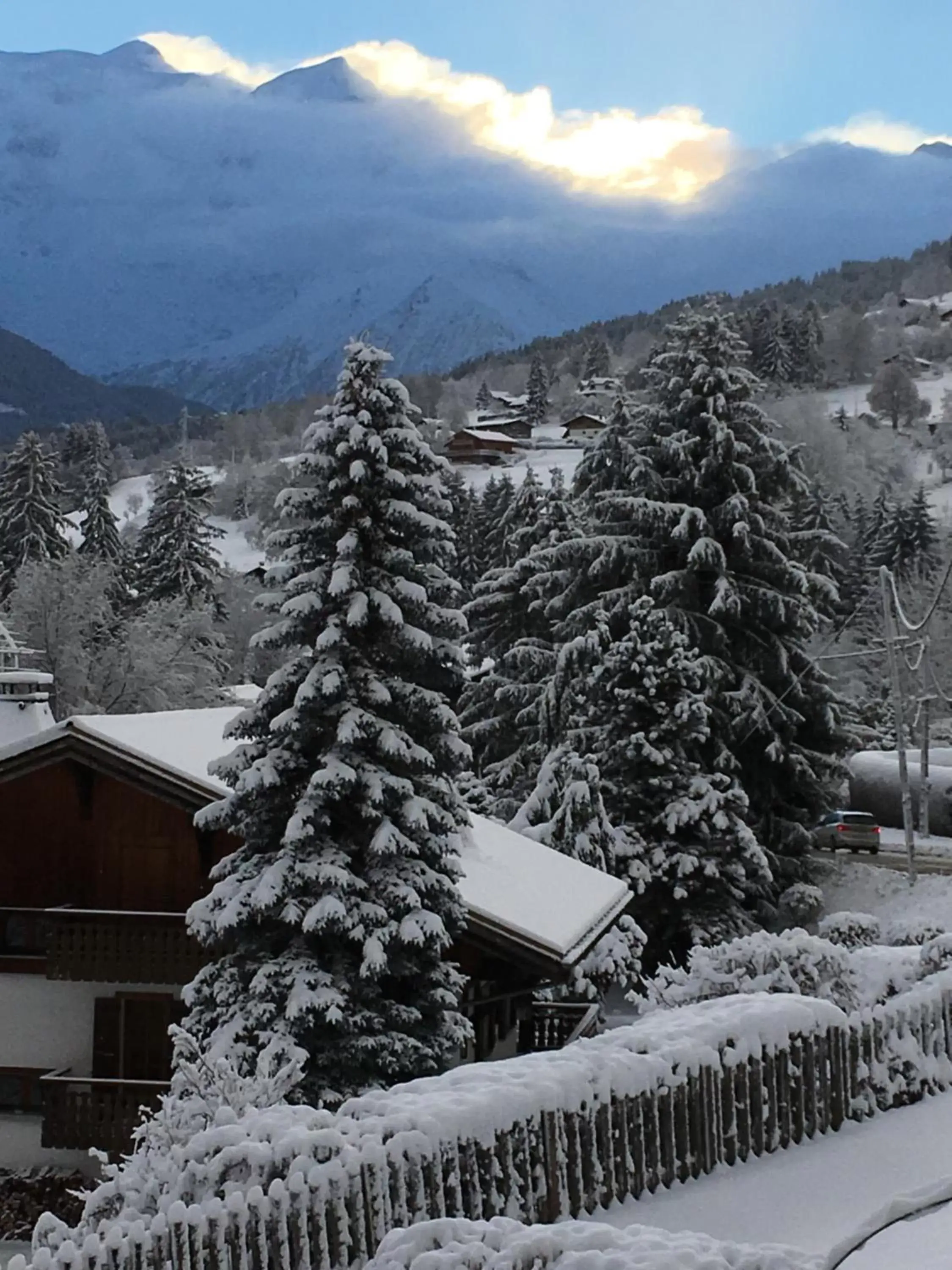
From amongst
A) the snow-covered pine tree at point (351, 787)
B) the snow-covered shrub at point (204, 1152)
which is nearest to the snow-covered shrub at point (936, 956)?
the snow-covered pine tree at point (351, 787)

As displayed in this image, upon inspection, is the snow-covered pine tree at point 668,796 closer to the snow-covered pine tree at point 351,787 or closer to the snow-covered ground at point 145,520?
the snow-covered pine tree at point 351,787

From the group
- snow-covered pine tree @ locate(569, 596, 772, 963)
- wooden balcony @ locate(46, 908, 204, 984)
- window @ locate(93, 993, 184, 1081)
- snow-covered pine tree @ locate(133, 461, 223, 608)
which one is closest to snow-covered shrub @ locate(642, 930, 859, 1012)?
wooden balcony @ locate(46, 908, 204, 984)

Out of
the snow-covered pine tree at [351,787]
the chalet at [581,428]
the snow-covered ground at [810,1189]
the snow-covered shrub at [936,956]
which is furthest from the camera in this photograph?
the chalet at [581,428]

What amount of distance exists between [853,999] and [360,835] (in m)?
5.70

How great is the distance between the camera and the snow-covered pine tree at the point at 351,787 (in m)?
13.8

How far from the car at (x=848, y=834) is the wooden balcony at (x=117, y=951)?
3035 cm

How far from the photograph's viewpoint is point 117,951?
18.1m

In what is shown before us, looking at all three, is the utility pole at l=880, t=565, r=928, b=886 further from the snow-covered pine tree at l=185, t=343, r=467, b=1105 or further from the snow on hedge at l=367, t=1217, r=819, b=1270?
the snow on hedge at l=367, t=1217, r=819, b=1270

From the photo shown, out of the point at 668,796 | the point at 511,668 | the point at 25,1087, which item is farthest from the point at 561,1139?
the point at 511,668

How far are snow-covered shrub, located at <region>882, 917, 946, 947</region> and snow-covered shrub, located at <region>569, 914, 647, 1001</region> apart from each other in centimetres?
521

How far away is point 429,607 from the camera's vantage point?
14.4 meters

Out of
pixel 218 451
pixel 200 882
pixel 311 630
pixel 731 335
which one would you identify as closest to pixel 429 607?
pixel 311 630

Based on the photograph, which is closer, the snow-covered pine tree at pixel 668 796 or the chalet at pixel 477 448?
the snow-covered pine tree at pixel 668 796

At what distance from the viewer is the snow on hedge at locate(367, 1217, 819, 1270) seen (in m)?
6.87
